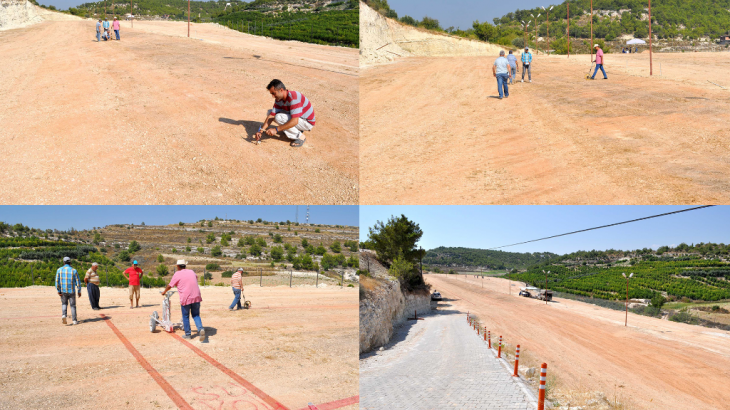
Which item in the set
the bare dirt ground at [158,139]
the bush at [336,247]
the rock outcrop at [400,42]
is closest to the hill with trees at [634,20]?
the rock outcrop at [400,42]

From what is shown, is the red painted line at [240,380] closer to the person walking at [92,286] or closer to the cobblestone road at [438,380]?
the cobblestone road at [438,380]

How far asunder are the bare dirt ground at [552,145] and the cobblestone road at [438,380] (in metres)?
4.17

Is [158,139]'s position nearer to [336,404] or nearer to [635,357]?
[336,404]

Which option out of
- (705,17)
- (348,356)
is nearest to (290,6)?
(348,356)

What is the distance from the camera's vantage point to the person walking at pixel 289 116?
414 inches

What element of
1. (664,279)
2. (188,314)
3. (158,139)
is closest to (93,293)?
(158,139)

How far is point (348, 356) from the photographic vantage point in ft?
27.9

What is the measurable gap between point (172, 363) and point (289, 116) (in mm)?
6368

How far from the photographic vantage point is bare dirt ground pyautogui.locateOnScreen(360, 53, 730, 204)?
10182 mm

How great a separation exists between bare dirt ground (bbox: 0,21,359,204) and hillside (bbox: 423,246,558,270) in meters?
132

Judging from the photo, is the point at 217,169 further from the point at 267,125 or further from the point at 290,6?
the point at 290,6

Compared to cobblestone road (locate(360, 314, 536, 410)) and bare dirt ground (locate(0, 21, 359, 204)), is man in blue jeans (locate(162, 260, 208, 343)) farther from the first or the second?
cobblestone road (locate(360, 314, 536, 410))

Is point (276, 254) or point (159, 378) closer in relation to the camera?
point (159, 378)

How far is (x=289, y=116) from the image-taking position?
1116cm
